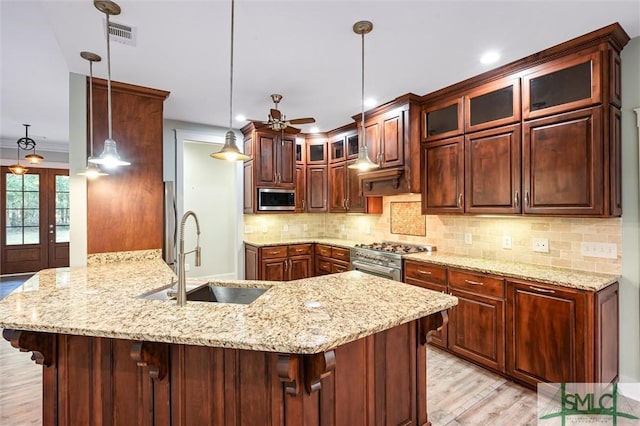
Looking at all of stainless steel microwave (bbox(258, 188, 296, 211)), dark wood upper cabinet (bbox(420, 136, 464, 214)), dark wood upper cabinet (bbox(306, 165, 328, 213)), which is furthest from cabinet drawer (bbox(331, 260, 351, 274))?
dark wood upper cabinet (bbox(420, 136, 464, 214))

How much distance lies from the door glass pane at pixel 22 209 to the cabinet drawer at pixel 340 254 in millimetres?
6565

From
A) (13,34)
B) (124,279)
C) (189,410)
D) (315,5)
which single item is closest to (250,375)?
(189,410)

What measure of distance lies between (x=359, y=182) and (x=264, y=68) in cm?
220

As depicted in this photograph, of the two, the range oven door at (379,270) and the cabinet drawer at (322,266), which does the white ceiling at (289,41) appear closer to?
the range oven door at (379,270)

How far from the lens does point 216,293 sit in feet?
7.18

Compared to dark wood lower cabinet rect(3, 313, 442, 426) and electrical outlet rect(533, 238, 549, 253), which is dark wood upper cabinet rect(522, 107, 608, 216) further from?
dark wood lower cabinet rect(3, 313, 442, 426)

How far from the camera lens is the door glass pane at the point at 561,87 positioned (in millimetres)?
2381

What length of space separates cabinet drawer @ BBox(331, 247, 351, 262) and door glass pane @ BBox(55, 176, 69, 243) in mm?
6326

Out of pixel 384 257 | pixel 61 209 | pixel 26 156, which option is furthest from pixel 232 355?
pixel 61 209

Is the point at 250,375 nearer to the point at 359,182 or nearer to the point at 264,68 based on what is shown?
the point at 264,68

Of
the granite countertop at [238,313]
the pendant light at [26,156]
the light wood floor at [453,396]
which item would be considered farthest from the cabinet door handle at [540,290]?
the pendant light at [26,156]

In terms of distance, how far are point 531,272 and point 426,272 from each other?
0.91 metres

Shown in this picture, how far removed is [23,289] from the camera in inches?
78.9

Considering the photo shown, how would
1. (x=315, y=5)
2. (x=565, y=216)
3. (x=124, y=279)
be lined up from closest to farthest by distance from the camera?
(x=315, y=5), (x=124, y=279), (x=565, y=216)
